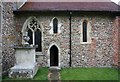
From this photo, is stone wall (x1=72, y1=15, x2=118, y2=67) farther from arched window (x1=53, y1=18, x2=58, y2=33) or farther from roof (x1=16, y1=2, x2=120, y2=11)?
arched window (x1=53, y1=18, x2=58, y2=33)

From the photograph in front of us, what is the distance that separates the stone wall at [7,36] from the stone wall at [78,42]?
3.49 feet

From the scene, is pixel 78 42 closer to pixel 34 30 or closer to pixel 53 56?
pixel 53 56

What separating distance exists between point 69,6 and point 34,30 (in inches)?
116

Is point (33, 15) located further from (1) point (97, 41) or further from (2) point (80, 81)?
(2) point (80, 81)

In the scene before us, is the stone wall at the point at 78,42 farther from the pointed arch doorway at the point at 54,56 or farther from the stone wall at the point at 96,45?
the pointed arch doorway at the point at 54,56

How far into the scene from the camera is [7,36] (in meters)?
13.0

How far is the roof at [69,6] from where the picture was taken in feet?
49.1

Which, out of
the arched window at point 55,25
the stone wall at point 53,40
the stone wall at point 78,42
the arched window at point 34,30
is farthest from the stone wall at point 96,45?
the arched window at point 34,30

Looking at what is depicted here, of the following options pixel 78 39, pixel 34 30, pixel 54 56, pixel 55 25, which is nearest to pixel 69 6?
pixel 55 25

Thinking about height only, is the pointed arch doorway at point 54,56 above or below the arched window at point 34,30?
below

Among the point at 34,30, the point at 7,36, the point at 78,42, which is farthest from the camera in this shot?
the point at 34,30

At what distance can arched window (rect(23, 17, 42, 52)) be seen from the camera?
50.1ft

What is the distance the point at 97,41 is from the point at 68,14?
269cm

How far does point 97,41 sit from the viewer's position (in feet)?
49.6
